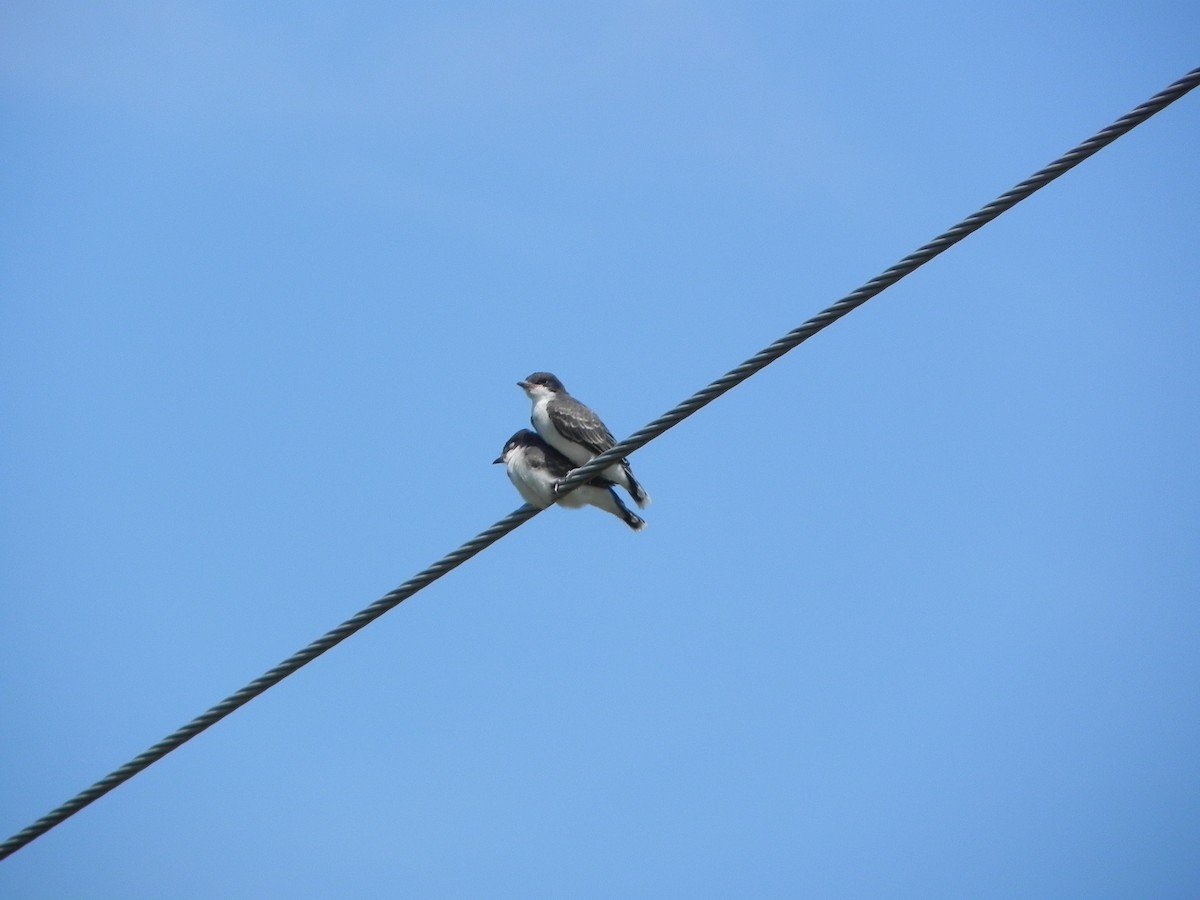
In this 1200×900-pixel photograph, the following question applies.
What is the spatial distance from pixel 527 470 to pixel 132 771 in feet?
13.6

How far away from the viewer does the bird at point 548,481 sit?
30.4 ft

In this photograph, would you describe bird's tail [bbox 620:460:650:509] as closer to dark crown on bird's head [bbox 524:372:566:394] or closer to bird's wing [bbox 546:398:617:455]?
bird's wing [bbox 546:398:617:455]

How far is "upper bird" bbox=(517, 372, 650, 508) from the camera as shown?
9445 mm

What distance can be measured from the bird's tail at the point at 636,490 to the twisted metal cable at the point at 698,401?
3.14 m

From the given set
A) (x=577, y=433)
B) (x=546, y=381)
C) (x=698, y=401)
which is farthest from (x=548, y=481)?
(x=698, y=401)

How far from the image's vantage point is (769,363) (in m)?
5.85

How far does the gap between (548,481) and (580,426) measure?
2.10ft

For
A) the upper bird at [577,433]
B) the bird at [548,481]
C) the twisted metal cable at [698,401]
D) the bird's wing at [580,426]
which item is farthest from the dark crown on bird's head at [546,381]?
the twisted metal cable at [698,401]

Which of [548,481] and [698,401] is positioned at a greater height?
[548,481]

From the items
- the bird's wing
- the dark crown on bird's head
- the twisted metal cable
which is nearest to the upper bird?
the bird's wing

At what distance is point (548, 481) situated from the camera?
9.24 metres

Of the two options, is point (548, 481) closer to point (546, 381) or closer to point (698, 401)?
point (546, 381)

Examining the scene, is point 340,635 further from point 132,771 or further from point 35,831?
point 35,831

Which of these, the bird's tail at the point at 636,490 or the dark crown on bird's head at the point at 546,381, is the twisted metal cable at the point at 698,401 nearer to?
the bird's tail at the point at 636,490
